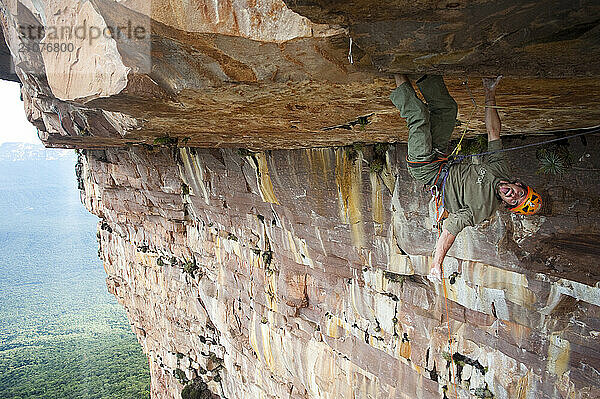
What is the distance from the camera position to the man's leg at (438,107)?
8.86 ft

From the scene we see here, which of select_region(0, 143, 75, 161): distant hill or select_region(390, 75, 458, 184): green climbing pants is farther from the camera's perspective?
select_region(0, 143, 75, 161): distant hill

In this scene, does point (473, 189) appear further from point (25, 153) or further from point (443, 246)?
point (25, 153)

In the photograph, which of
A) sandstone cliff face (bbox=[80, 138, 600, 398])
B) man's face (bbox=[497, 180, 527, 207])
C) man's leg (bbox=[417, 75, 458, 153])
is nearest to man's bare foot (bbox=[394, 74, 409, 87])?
man's leg (bbox=[417, 75, 458, 153])

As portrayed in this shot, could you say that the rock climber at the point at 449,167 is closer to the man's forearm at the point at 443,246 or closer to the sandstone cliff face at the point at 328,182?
the man's forearm at the point at 443,246

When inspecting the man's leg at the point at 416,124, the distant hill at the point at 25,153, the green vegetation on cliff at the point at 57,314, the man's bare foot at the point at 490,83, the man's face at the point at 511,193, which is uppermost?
the distant hill at the point at 25,153

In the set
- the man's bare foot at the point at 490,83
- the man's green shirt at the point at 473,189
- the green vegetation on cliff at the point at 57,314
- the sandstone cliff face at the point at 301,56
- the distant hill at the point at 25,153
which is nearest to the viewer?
the sandstone cliff face at the point at 301,56

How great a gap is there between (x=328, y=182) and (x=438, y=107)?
3.87 meters

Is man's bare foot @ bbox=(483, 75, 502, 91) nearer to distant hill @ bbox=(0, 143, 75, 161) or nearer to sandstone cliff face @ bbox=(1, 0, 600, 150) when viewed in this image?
sandstone cliff face @ bbox=(1, 0, 600, 150)

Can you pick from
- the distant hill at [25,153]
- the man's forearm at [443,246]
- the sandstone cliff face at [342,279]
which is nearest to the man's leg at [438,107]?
the man's forearm at [443,246]

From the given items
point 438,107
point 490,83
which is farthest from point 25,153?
point 490,83

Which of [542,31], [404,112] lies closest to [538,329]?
[404,112]

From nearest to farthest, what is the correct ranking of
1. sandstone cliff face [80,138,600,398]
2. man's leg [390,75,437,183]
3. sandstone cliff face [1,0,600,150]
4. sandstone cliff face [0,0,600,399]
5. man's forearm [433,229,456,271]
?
sandstone cliff face [1,0,600,150] < sandstone cliff face [0,0,600,399] < man's leg [390,75,437,183] < man's forearm [433,229,456,271] < sandstone cliff face [80,138,600,398]

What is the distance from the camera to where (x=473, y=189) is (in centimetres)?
A: 320

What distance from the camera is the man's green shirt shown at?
313cm
